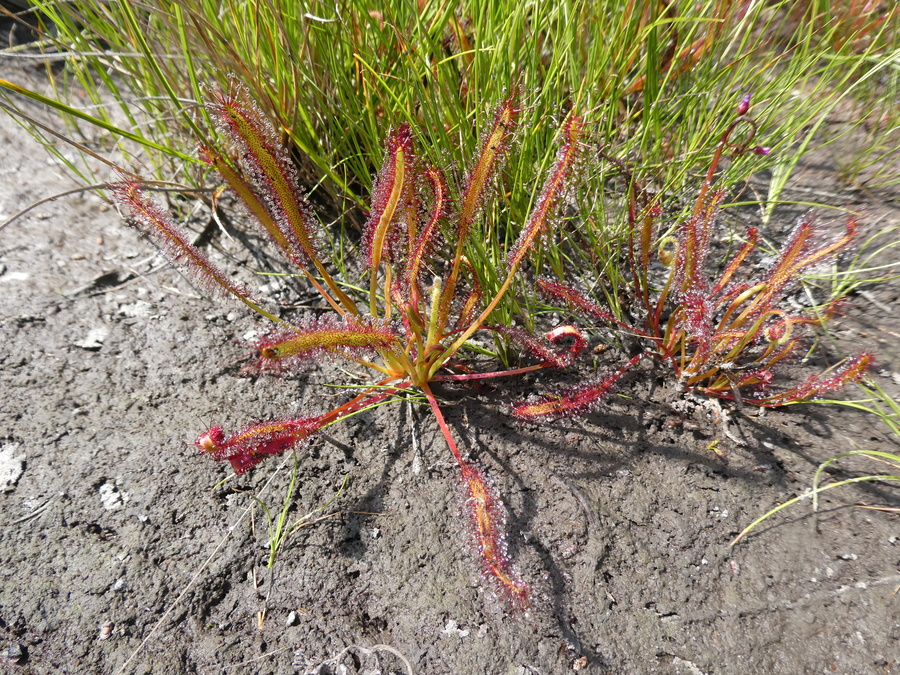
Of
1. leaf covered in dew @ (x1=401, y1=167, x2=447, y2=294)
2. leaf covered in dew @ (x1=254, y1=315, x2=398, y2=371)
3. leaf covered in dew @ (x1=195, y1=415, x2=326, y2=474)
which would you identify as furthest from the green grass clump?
leaf covered in dew @ (x1=195, y1=415, x2=326, y2=474)

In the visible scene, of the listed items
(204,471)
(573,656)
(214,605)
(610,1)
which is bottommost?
(573,656)

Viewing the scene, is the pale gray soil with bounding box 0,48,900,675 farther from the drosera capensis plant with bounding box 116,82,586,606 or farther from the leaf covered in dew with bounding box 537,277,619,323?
the leaf covered in dew with bounding box 537,277,619,323

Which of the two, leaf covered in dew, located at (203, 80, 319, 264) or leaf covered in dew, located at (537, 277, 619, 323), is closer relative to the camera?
leaf covered in dew, located at (203, 80, 319, 264)

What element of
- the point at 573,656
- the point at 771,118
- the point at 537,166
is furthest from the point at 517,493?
the point at 771,118

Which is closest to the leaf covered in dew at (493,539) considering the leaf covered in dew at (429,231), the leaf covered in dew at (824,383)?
the leaf covered in dew at (429,231)

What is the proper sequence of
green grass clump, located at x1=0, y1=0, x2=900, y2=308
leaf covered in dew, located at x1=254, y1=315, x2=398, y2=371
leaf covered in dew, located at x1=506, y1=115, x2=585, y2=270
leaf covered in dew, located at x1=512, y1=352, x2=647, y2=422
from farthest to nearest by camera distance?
1. green grass clump, located at x1=0, y1=0, x2=900, y2=308
2. leaf covered in dew, located at x1=512, y1=352, x2=647, y2=422
3. leaf covered in dew, located at x1=506, y1=115, x2=585, y2=270
4. leaf covered in dew, located at x1=254, y1=315, x2=398, y2=371

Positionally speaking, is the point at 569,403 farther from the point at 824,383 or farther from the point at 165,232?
the point at 165,232

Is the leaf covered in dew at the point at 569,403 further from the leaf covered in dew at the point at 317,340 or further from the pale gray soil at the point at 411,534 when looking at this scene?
the leaf covered in dew at the point at 317,340

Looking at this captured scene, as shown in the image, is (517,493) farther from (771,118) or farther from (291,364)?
(771,118)
